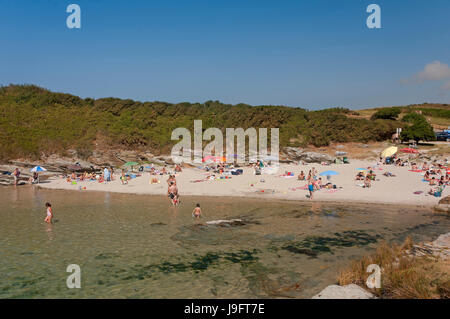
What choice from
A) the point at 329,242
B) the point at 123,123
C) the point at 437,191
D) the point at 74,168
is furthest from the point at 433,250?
the point at 123,123

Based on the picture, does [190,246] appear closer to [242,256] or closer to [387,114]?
[242,256]

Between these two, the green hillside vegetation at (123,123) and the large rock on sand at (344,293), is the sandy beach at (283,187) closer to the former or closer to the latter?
the large rock on sand at (344,293)

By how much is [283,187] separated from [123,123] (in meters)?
34.8

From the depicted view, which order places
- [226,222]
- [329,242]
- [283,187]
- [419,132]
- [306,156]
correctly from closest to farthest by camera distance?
[329,242]
[226,222]
[283,187]
[306,156]
[419,132]

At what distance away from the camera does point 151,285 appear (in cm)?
872

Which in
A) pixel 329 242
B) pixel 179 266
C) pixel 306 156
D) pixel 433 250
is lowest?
pixel 179 266

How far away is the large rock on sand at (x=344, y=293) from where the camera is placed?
7.23m

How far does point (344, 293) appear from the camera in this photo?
742 centimetres

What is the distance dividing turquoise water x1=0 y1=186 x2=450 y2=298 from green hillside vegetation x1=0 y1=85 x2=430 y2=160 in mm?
25706

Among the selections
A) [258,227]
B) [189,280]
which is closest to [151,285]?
[189,280]

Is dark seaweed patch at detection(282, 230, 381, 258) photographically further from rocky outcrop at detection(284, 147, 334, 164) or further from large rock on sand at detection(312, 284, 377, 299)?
rocky outcrop at detection(284, 147, 334, 164)

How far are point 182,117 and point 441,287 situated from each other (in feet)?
169

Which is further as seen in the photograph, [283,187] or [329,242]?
[283,187]
